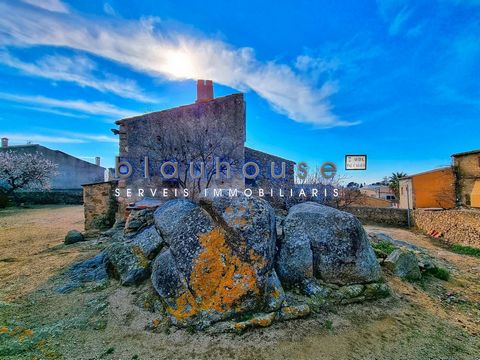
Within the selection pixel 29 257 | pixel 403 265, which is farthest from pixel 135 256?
pixel 403 265

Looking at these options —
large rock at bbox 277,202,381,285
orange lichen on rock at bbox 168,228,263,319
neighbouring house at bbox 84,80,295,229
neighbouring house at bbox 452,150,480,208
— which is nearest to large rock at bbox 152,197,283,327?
orange lichen on rock at bbox 168,228,263,319

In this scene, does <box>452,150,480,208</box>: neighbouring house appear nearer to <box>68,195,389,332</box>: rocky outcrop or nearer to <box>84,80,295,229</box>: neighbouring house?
<box>84,80,295,229</box>: neighbouring house

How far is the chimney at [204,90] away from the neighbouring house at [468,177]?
1666 centimetres

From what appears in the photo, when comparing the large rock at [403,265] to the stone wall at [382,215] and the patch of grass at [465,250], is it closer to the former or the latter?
the patch of grass at [465,250]

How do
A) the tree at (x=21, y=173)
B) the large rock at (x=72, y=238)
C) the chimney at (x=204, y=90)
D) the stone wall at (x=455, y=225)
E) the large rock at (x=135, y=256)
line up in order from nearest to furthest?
the large rock at (x=135, y=256)
the large rock at (x=72, y=238)
the stone wall at (x=455, y=225)
the chimney at (x=204, y=90)
the tree at (x=21, y=173)

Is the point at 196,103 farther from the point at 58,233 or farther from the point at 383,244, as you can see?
the point at 383,244

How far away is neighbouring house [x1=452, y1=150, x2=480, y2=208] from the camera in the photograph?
47.8 feet

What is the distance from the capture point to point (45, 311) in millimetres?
3574

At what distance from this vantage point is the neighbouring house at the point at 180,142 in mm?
10094

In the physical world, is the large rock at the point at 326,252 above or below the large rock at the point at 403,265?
above

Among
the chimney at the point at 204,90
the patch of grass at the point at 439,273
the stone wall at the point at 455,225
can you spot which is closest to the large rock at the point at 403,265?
the patch of grass at the point at 439,273

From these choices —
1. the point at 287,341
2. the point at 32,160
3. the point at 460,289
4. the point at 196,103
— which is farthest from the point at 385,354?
the point at 32,160

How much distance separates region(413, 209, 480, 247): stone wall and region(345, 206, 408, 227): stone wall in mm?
1694

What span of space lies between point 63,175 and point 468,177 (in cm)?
3971
